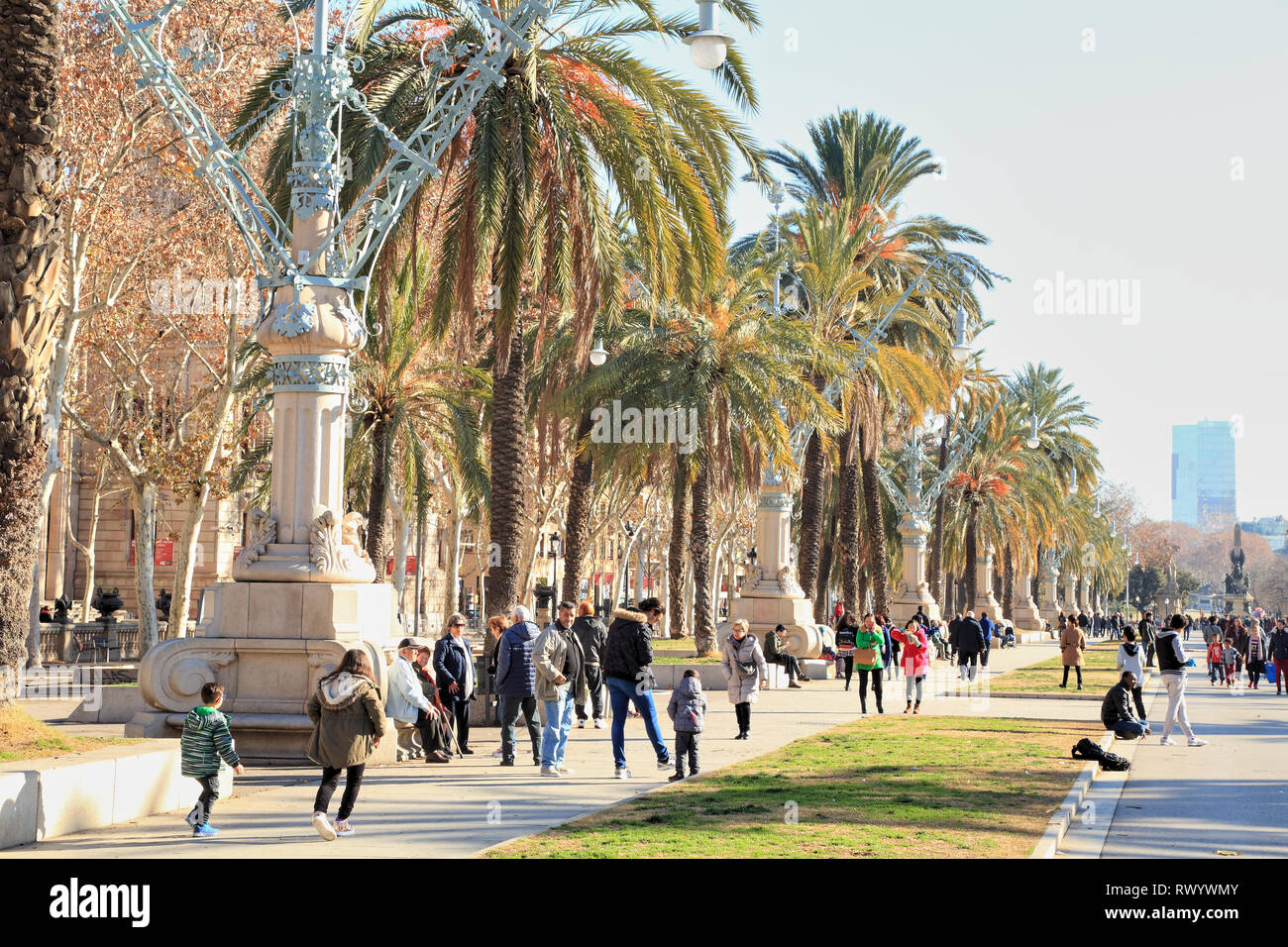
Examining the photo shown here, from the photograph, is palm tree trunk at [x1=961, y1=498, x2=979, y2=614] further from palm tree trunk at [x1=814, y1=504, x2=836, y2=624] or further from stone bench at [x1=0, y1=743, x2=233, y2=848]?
stone bench at [x1=0, y1=743, x2=233, y2=848]

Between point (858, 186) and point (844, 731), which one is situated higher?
point (858, 186)

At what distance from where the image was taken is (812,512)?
34.3 m

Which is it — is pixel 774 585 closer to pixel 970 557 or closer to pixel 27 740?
pixel 27 740

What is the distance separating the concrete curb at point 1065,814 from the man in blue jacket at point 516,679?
5.14 metres

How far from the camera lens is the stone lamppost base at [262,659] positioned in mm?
13125

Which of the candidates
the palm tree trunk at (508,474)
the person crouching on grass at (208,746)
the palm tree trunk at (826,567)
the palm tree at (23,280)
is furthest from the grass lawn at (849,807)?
the palm tree trunk at (826,567)

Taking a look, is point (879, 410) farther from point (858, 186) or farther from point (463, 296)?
point (463, 296)

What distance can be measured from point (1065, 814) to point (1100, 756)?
173 inches

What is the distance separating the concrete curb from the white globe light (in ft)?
24.1

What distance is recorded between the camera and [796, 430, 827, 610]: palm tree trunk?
3400cm

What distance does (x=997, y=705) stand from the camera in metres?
24.9

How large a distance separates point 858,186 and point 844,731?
20.2 meters

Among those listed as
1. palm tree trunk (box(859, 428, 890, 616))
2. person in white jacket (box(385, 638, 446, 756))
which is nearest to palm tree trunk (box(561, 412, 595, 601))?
palm tree trunk (box(859, 428, 890, 616))
